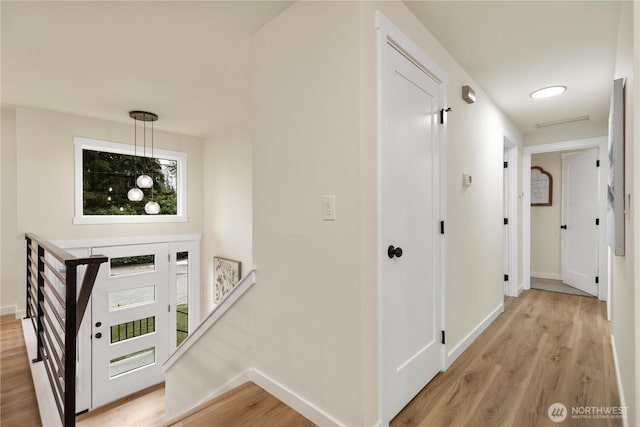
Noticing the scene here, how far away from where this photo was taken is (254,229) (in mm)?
2074

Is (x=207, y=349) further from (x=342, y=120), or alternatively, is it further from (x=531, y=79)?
(x=531, y=79)

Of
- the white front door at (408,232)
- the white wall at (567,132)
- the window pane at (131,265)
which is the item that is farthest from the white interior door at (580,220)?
the window pane at (131,265)

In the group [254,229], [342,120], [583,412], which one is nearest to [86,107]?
[254,229]

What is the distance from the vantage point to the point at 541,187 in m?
5.40

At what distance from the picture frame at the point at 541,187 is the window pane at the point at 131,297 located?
658cm

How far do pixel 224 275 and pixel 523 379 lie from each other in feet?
12.2

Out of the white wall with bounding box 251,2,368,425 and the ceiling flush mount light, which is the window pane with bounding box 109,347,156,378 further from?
the ceiling flush mount light

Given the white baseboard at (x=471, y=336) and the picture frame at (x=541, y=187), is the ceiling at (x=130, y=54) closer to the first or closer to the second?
the white baseboard at (x=471, y=336)

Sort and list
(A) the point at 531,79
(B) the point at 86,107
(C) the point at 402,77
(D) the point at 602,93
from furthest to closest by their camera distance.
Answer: (B) the point at 86,107 → (D) the point at 602,93 → (A) the point at 531,79 → (C) the point at 402,77

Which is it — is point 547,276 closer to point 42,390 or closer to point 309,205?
point 309,205

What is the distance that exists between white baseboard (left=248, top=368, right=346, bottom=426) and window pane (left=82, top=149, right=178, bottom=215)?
3387mm

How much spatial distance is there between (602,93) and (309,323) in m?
3.76

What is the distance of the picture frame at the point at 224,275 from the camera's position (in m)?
4.29

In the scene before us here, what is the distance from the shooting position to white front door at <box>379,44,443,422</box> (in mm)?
1632
